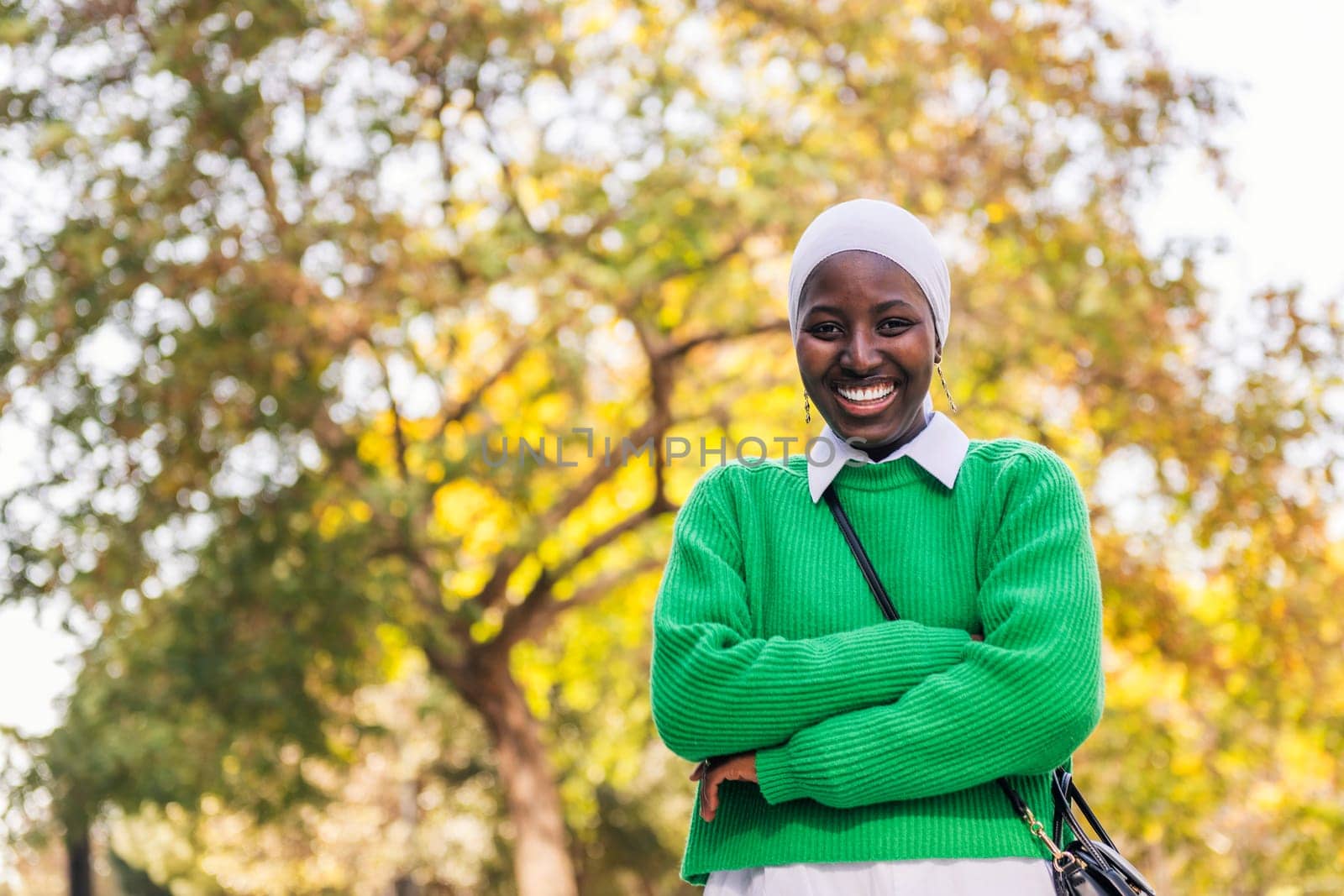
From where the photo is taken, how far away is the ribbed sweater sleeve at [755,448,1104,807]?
68.6 inches

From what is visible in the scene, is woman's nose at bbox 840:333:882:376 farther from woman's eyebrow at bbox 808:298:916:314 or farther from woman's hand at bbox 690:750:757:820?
woman's hand at bbox 690:750:757:820

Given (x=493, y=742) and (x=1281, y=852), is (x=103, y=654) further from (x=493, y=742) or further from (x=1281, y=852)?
(x=1281, y=852)

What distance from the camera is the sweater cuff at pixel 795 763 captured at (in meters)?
1.77

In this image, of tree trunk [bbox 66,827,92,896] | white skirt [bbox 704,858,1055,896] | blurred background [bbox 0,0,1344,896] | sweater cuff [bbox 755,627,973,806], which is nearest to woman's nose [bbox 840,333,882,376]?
sweater cuff [bbox 755,627,973,806]

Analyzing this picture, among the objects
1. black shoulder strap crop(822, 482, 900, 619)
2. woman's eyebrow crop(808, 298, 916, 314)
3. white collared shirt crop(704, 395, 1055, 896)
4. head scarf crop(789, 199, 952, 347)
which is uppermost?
head scarf crop(789, 199, 952, 347)

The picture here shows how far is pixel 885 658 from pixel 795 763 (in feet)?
0.59

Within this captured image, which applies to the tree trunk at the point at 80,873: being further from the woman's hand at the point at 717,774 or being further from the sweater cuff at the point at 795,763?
the sweater cuff at the point at 795,763

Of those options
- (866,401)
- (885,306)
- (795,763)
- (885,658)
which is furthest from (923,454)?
(795,763)

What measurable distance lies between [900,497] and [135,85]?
7.55m

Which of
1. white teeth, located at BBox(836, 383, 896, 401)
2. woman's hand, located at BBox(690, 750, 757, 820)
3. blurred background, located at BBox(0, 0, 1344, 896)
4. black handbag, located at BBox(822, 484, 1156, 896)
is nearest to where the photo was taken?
black handbag, located at BBox(822, 484, 1156, 896)

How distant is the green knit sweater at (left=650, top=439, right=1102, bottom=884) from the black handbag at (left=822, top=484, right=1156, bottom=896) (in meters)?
0.02

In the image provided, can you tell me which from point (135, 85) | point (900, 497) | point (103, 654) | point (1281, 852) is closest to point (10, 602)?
point (103, 654)

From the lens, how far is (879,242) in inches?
75.7

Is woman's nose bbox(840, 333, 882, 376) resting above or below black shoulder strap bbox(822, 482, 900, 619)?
above
